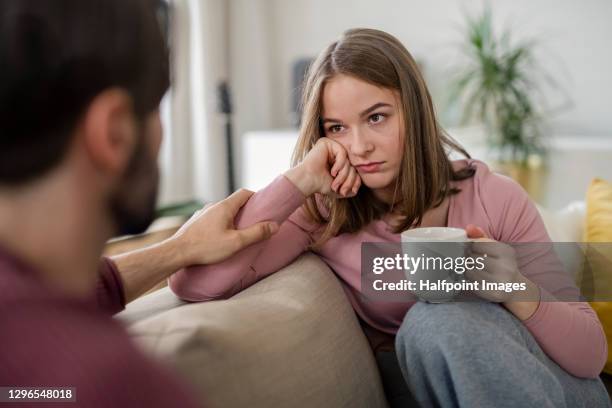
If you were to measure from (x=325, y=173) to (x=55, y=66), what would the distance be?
74 cm

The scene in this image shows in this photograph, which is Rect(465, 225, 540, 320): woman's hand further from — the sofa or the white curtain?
the white curtain

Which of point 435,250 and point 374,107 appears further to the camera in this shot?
point 374,107

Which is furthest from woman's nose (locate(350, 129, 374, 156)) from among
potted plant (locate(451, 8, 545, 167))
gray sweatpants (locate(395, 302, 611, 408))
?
potted plant (locate(451, 8, 545, 167))

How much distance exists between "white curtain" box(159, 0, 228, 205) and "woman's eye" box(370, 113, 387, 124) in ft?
8.35

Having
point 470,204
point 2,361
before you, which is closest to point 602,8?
point 470,204

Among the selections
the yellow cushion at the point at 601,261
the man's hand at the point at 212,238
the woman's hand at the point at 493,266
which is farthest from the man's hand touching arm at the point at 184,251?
the yellow cushion at the point at 601,261

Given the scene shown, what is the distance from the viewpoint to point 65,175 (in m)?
0.45

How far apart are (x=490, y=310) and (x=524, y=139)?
2.04 meters

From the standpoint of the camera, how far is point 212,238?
101cm

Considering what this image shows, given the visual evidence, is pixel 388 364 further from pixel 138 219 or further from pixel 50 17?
pixel 50 17

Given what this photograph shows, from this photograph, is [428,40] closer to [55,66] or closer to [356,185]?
[356,185]

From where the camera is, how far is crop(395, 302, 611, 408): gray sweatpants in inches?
30.7

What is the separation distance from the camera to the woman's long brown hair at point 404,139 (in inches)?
42.8

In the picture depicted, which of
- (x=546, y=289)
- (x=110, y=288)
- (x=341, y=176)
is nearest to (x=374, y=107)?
(x=341, y=176)
